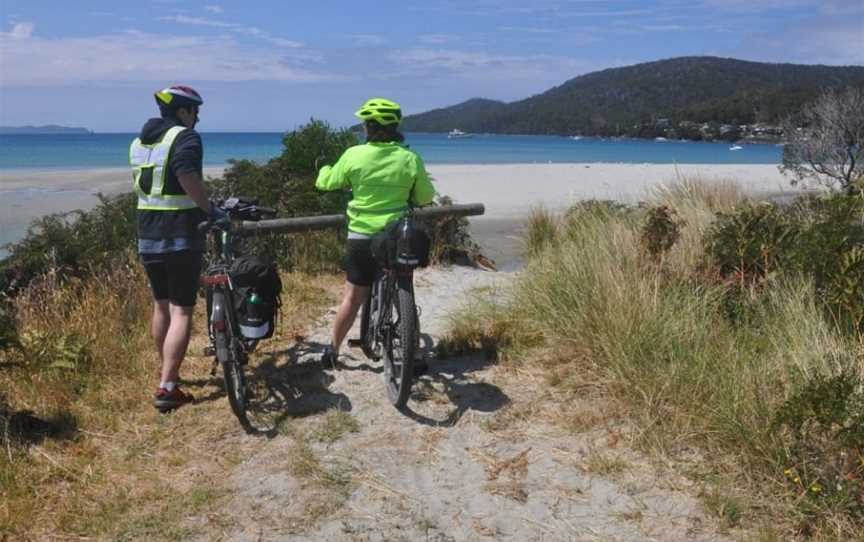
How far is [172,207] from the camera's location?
451 centimetres

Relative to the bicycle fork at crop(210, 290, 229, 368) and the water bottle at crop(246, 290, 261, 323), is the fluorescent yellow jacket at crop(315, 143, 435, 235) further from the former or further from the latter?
the bicycle fork at crop(210, 290, 229, 368)

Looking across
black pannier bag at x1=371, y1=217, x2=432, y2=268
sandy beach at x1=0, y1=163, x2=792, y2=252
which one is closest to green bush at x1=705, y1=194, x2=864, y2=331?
black pannier bag at x1=371, y1=217, x2=432, y2=268

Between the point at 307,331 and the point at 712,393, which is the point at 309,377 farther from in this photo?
the point at 712,393

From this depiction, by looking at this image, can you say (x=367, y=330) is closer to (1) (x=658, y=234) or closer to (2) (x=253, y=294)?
(2) (x=253, y=294)

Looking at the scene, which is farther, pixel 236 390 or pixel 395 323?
pixel 395 323

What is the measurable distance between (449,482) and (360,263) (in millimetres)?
1721

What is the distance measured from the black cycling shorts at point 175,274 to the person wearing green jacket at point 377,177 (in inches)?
36.0

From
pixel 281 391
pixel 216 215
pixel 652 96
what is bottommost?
pixel 281 391

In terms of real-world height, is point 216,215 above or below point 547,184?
above

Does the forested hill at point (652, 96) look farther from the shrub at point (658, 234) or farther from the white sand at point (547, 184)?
the shrub at point (658, 234)

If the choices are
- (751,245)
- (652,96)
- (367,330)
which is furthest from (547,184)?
(652,96)

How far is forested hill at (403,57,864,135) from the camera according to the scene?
123 meters

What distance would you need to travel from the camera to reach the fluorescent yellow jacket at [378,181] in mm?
4828

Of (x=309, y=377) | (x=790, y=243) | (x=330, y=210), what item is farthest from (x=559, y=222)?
(x=309, y=377)
